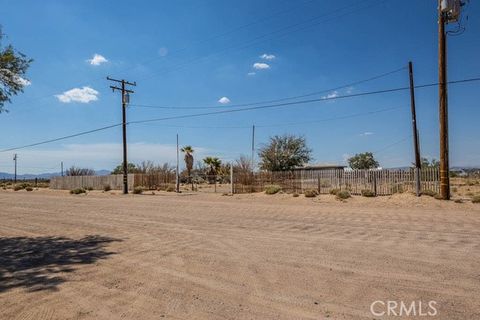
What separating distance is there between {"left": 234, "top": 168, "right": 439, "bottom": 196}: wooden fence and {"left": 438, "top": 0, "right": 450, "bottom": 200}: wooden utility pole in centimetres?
269

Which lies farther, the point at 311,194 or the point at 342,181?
the point at 342,181

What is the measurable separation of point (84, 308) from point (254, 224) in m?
9.05

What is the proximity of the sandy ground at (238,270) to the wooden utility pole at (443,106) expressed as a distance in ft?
27.7

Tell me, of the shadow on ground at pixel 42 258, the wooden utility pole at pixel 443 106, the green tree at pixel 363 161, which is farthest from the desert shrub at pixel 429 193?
the green tree at pixel 363 161

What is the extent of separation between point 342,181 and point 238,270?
22.8m

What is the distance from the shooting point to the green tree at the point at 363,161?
99812 millimetres

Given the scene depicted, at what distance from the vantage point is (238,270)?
7449 millimetres

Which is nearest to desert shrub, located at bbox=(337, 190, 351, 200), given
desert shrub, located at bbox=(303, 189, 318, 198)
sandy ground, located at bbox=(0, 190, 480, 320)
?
desert shrub, located at bbox=(303, 189, 318, 198)

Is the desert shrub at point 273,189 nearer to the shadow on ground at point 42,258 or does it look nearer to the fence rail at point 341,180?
the fence rail at point 341,180

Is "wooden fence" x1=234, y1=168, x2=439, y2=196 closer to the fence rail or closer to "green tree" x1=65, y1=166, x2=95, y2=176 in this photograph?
the fence rail

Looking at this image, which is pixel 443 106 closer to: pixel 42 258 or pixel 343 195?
pixel 343 195

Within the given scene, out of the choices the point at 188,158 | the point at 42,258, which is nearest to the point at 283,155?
the point at 188,158

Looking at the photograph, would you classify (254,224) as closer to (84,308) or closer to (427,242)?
(427,242)

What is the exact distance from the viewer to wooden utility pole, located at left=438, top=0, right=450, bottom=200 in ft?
70.6
